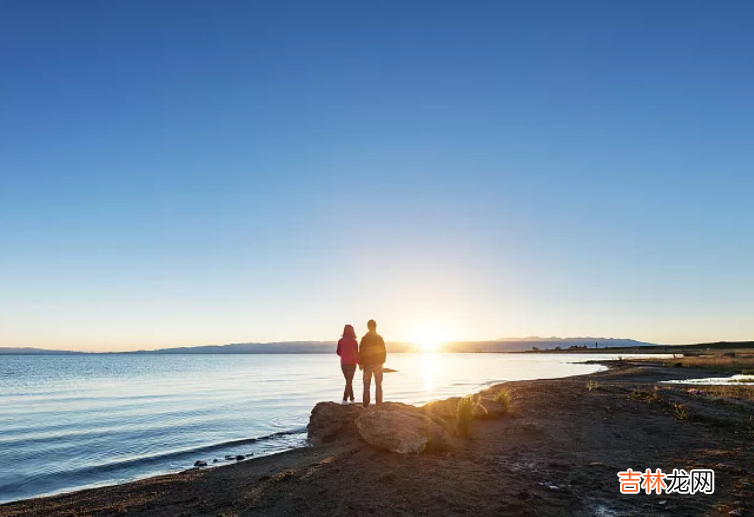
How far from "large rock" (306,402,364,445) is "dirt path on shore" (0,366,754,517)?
130 centimetres

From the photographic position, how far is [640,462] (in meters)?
11.5

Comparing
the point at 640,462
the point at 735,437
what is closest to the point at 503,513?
the point at 640,462

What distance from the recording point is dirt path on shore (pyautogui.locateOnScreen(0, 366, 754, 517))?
852cm

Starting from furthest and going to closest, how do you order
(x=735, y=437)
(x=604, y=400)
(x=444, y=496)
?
(x=604, y=400) < (x=735, y=437) < (x=444, y=496)

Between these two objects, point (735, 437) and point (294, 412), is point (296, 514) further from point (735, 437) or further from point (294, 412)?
point (294, 412)

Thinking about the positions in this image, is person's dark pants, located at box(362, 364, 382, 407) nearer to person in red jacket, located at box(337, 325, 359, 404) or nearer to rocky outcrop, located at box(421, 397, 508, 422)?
person in red jacket, located at box(337, 325, 359, 404)

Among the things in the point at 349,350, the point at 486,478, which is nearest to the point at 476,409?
the point at 349,350

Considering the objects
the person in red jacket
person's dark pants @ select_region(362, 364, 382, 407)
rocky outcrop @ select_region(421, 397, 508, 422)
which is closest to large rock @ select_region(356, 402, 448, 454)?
rocky outcrop @ select_region(421, 397, 508, 422)

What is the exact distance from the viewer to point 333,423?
54.2 feet

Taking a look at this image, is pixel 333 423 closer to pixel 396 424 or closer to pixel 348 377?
pixel 396 424

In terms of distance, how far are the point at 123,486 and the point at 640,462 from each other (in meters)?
11.9

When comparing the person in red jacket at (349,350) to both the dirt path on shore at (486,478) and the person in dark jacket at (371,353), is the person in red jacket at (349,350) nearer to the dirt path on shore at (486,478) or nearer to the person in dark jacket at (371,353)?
the person in dark jacket at (371,353)

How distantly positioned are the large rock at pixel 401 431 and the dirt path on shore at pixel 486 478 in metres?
0.38

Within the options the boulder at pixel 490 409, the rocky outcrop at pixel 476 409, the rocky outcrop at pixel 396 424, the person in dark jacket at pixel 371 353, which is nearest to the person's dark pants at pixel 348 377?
the person in dark jacket at pixel 371 353
